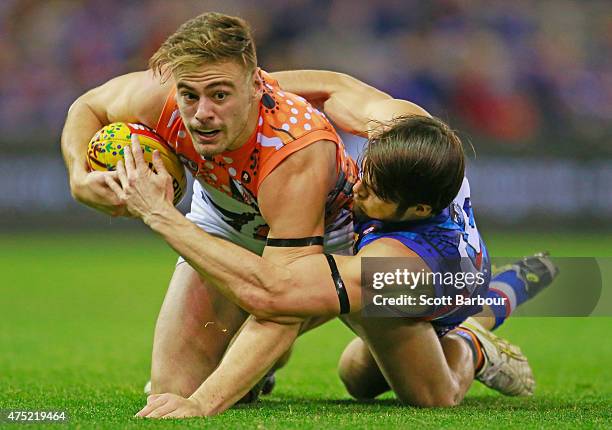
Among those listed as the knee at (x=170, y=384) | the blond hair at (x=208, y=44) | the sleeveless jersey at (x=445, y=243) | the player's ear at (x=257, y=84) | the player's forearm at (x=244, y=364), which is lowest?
the knee at (x=170, y=384)

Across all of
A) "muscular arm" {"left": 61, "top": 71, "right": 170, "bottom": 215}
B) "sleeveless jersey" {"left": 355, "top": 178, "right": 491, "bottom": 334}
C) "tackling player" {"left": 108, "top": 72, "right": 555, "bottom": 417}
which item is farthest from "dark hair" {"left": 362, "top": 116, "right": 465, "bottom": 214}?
"muscular arm" {"left": 61, "top": 71, "right": 170, "bottom": 215}

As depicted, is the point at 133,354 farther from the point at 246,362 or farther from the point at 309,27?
the point at 309,27

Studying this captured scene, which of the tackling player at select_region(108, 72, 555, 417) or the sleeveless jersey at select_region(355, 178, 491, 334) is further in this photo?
the sleeveless jersey at select_region(355, 178, 491, 334)

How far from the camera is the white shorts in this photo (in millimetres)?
5559

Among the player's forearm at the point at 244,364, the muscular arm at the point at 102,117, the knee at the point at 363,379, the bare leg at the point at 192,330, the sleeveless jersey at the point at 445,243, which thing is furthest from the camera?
the knee at the point at 363,379

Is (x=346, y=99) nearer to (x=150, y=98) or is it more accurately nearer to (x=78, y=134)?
(x=150, y=98)

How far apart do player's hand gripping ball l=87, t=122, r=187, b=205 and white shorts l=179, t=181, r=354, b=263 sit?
420 mm

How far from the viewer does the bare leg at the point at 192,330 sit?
554 cm

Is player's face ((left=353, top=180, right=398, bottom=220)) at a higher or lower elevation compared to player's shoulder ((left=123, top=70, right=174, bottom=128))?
lower

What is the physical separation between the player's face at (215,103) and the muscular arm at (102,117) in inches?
15.5

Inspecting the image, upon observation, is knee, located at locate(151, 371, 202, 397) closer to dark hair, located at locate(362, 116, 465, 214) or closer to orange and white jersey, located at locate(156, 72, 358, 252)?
orange and white jersey, located at locate(156, 72, 358, 252)

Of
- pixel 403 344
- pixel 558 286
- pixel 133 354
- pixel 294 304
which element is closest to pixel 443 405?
pixel 403 344

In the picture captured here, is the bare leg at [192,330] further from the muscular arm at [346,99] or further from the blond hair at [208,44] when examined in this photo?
the blond hair at [208,44]

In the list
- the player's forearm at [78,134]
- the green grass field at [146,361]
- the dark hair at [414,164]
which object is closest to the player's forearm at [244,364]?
the green grass field at [146,361]
